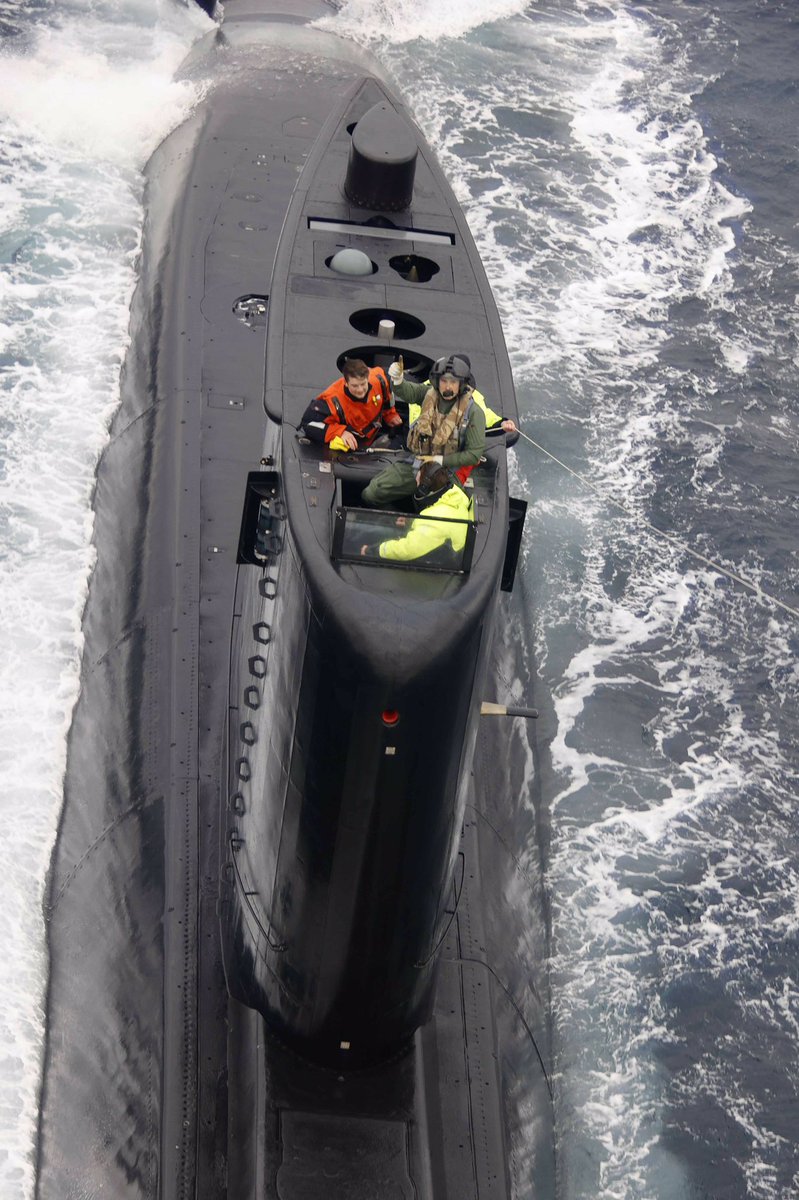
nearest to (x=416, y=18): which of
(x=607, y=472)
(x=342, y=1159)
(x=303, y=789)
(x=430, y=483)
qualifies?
(x=607, y=472)

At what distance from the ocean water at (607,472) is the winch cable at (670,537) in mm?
88

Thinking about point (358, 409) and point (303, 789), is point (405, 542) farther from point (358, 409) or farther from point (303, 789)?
point (358, 409)

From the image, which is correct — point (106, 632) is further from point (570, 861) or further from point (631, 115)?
point (631, 115)

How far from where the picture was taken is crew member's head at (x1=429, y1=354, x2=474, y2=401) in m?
11.4

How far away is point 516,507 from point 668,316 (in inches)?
772

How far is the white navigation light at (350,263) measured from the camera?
15172mm

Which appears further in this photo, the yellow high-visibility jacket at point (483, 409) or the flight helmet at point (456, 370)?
the yellow high-visibility jacket at point (483, 409)

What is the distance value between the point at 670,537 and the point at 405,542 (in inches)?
617

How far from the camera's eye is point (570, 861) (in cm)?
1997

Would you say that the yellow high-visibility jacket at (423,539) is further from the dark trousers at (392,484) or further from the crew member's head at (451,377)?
the crew member's head at (451,377)

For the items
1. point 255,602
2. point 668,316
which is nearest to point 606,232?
point 668,316

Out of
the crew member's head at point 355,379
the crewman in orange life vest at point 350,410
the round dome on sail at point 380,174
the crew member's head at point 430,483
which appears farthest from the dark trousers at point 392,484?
the round dome on sail at point 380,174

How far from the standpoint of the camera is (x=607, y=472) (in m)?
26.3

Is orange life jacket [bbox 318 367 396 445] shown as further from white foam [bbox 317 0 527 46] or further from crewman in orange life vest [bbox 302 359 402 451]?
white foam [bbox 317 0 527 46]
